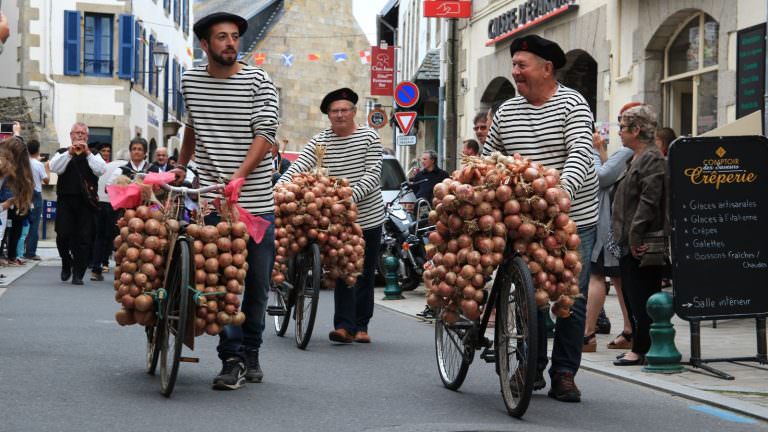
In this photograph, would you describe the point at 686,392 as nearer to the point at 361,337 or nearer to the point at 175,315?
the point at 175,315

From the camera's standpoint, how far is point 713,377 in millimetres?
8219

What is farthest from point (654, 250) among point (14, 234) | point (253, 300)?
point (14, 234)

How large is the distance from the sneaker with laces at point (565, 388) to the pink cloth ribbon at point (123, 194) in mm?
2448

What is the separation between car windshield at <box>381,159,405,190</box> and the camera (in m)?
19.1

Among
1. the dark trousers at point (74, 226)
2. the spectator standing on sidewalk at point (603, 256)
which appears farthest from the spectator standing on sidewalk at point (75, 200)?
the spectator standing on sidewalk at point (603, 256)

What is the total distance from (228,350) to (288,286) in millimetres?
2807

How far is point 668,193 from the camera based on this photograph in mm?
8695

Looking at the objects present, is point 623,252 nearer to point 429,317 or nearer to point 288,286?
point 288,286

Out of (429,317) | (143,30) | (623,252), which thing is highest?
(143,30)

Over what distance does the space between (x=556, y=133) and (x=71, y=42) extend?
31.6 metres

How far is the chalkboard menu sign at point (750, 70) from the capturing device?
1417 centimetres

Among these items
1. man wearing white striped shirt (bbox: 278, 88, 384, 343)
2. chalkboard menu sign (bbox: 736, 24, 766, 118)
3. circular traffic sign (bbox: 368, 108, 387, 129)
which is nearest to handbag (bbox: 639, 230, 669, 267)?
man wearing white striped shirt (bbox: 278, 88, 384, 343)

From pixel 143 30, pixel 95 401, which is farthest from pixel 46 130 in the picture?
pixel 95 401

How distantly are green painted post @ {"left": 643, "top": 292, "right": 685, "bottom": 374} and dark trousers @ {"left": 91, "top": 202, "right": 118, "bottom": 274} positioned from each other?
392 inches
